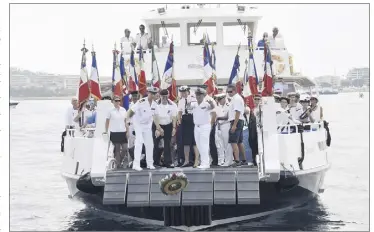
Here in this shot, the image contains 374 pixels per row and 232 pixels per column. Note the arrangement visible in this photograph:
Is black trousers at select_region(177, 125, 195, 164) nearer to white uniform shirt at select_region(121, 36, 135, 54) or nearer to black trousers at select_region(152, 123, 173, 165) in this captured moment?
black trousers at select_region(152, 123, 173, 165)

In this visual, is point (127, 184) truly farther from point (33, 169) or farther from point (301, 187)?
point (33, 169)

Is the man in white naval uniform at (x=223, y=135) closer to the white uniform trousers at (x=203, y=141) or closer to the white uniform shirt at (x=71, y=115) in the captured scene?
the white uniform trousers at (x=203, y=141)

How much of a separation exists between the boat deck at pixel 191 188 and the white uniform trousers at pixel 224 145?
735 mm

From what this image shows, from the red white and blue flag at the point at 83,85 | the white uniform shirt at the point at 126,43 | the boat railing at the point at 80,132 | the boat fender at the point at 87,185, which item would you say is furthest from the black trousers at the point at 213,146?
the white uniform shirt at the point at 126,43

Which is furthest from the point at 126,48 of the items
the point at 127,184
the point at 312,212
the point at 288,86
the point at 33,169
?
the point at 33,169

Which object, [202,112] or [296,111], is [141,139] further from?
[296,111]

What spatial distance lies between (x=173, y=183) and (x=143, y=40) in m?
8.24

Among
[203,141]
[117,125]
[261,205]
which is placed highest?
[117,125]

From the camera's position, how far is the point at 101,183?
14.0 m

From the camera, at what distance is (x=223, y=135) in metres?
14.3

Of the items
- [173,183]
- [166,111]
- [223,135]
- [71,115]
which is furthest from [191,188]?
[71,115]

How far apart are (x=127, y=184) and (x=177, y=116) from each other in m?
1.56

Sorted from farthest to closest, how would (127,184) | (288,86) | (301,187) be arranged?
1. (288,86)
2. (301,187)
3. (127,184)

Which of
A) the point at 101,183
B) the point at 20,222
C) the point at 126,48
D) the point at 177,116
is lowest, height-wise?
the point at 20,222
